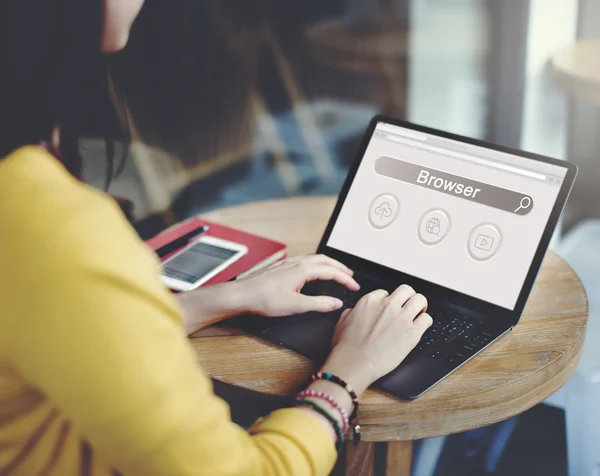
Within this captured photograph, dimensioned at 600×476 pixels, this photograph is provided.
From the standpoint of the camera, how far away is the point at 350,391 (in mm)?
780

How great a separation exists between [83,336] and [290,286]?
485 mm

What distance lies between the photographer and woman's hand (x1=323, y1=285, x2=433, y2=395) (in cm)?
81

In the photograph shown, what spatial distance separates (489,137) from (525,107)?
0.28 m

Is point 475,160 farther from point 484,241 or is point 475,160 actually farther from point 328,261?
point 328,261

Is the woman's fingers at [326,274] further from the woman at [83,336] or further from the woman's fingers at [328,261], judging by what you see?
the woman at [83,336]

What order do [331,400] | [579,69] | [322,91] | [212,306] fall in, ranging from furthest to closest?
1. [322,91]
2. [579,69]
3. [212,306]
4. [331,400]

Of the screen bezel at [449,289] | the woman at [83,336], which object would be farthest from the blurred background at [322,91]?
the woman at [83,336]

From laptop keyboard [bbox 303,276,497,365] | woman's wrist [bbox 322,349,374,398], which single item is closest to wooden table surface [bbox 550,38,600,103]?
laptop keyboard [bbox 303,276,497,365]

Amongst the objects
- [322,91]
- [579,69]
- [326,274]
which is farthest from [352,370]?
[322,91]

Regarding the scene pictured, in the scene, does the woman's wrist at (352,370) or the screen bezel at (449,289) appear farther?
the screen bezel at (449,289)

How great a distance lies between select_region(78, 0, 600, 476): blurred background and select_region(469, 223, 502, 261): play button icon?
74 centimetres

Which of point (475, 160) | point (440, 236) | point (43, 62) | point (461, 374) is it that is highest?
point (43, 62)

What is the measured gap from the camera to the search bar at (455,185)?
99 cm

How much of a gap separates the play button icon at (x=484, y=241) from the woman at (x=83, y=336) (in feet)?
1.11
